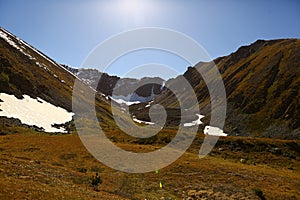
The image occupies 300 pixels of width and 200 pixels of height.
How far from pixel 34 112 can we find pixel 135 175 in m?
62.9

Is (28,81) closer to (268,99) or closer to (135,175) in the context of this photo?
(135,175)

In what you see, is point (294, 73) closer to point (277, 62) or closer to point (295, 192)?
point (277, 62)

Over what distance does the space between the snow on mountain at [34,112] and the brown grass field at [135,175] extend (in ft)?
89.9

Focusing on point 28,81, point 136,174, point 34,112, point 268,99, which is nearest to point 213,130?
point 268,99

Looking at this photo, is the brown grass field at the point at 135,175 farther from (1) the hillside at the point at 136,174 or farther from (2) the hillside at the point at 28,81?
(2) the hillside at the point at 28,81

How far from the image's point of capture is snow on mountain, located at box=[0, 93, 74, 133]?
84.5 m

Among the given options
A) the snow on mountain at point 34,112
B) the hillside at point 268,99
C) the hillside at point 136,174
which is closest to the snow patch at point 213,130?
the hillside at point 268,99

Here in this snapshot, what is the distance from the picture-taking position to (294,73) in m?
154

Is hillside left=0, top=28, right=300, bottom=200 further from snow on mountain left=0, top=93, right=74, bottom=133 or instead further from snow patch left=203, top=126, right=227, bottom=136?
snow patch left=203, top=126, right=227, bottom=136

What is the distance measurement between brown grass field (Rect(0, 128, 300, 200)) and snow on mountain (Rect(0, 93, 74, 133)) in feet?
89.9

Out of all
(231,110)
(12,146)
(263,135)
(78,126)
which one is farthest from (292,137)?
(12,146)

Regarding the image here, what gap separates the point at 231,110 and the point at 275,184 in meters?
126

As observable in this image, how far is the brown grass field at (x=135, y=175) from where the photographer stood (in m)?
27.1

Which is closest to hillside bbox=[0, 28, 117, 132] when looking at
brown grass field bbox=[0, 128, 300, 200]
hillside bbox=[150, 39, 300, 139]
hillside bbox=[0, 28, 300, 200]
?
hillside bbox=[0, 28, 300, 200]
